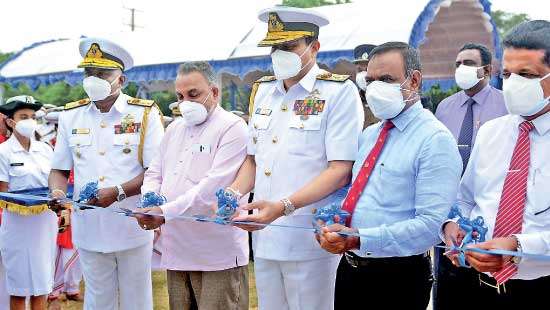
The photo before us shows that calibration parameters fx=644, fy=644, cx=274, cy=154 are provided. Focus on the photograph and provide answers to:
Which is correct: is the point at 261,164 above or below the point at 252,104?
below

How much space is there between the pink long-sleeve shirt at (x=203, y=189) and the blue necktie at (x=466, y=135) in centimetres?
139

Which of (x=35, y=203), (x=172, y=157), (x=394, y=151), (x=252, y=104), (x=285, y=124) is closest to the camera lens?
(x=394, y=151)

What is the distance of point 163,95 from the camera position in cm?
2369

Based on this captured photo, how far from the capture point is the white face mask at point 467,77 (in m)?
4.08

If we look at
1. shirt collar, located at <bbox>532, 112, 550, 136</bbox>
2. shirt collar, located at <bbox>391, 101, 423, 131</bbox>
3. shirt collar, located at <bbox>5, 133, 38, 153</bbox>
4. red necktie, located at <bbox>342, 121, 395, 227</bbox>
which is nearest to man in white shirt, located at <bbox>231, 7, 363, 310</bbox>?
red necktie, located at <bbox>342, 121, 395, 227</bbox>

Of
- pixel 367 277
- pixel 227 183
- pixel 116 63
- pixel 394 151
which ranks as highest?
pixel 116 63

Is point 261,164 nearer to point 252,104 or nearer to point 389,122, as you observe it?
point 252,104

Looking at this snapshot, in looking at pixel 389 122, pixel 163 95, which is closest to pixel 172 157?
pixel 389 122

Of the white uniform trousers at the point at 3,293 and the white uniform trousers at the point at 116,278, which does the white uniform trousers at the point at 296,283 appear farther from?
the white uniform trousers at the point at 3,293

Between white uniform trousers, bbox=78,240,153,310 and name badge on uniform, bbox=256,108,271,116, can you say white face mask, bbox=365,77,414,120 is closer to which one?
name badge on uniform, bbox=256,108,271,116

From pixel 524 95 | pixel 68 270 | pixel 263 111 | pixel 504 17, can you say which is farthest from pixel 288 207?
pixel 504 17

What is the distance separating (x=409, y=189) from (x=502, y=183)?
0.37 m

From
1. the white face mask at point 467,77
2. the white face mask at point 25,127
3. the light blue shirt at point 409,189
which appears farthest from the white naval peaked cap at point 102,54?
the white face mask at point 467,77

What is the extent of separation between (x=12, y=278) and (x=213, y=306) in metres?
2.10
